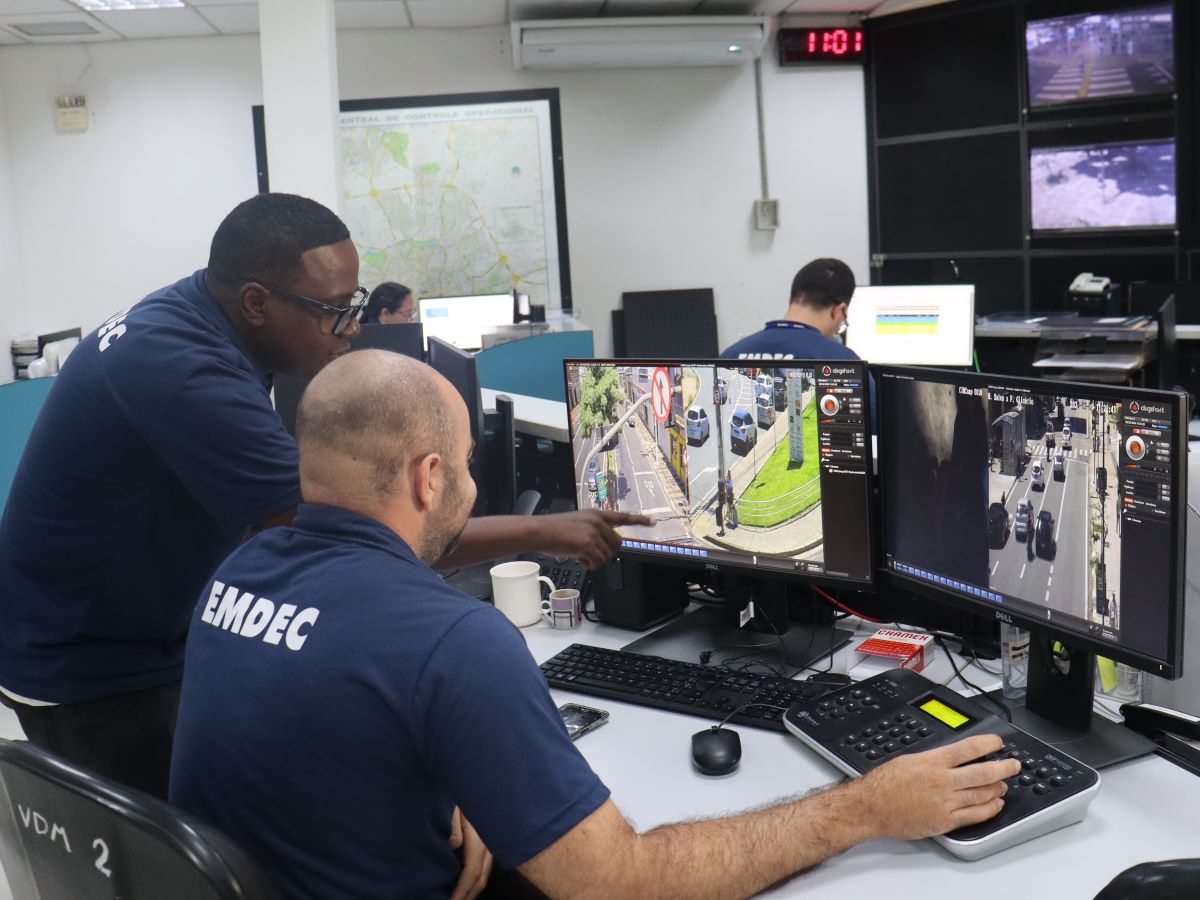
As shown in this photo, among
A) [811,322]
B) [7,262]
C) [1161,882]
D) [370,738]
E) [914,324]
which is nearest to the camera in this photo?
[1161,882]

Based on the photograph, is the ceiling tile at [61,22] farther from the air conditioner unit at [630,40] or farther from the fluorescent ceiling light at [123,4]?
the air conditioner unit at [630,40]

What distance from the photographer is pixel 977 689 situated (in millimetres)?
1592

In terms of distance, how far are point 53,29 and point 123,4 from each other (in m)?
0.75

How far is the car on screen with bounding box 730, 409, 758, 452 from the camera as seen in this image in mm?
1715

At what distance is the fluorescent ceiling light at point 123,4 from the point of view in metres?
5.74

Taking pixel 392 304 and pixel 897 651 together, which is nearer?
pixel 897 651

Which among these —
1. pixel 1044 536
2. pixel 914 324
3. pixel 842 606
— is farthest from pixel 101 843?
pixel 914 324

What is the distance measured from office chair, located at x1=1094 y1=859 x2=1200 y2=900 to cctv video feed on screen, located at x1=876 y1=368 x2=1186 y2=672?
452mm

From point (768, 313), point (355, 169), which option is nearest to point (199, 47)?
point (355, 169)

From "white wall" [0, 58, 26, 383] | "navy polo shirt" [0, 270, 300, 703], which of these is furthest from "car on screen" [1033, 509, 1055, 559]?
"white wall" [0, 58, 26, 383]

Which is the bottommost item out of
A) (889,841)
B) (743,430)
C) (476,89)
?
(889,841)

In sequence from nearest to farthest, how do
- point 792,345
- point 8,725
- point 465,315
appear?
point 8,725
point 792,345
point 465,315

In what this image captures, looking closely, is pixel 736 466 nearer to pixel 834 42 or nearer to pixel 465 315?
pixel 465 315

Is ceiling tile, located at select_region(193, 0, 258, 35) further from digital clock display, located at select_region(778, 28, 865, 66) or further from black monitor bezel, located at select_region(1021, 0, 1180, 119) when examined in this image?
black monitor bezel, located at select_region(1021, 0, 1180, 119)
